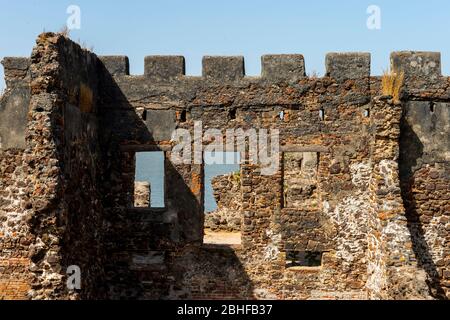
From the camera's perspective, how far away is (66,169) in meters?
9.26

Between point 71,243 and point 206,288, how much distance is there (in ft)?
9.47

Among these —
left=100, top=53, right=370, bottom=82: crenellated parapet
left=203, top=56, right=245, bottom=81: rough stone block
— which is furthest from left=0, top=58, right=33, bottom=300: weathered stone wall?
left=203, top=56, right=245, bottom=81: rough stone block

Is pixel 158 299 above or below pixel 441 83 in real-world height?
below

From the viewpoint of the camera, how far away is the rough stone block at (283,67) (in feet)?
35.7

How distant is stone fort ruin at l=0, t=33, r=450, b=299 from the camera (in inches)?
415

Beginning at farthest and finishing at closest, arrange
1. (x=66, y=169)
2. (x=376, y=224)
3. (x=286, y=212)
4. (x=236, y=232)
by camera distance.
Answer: (x=236, y=232)
(x=286, y=212)
(x=376, y=224)
(x=66, y=169)

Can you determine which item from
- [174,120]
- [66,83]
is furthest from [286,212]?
[66,83]

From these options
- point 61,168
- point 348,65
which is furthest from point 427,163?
point 61,168

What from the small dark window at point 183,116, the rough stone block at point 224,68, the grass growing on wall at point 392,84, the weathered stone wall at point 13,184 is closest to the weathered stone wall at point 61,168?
the weathered stone wall at point 13,184

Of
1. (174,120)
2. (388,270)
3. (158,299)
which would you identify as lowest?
(158,299)

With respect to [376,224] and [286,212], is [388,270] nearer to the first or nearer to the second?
[376,224]

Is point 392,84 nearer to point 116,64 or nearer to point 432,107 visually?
point 432,107

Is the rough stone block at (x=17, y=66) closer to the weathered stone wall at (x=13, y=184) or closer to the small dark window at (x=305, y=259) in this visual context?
the weathered stone wall at (x=13, y=184)

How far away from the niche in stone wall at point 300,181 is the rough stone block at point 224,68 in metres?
4.46
